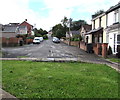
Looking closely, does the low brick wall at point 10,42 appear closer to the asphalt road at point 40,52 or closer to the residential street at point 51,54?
the asphalt road at point 40,52

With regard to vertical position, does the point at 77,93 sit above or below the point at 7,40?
below

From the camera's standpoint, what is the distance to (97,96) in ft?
15.5

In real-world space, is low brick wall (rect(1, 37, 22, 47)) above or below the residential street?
above

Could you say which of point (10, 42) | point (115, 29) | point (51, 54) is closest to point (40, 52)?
point (51, 54)

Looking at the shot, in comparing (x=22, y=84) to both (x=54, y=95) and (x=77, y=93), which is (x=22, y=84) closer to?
(x=54, y=95)

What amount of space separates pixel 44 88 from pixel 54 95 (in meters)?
0.70

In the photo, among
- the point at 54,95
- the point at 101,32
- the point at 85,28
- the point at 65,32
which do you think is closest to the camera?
the point at 54,95

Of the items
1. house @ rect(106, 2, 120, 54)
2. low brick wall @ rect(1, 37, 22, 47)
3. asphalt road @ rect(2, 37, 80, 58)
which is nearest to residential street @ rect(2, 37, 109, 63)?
asphalt road @ rect(2, 37, 80, 58)

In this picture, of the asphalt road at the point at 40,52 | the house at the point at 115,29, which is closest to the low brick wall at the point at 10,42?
the asphalt road at the point at 40,52

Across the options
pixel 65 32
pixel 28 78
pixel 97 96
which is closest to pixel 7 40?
pixel 28 78

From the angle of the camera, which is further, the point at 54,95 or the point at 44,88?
the point at 44,88

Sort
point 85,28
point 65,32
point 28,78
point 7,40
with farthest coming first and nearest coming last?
point 65,32 < point 85,28 < point 7,40 < point 28,78

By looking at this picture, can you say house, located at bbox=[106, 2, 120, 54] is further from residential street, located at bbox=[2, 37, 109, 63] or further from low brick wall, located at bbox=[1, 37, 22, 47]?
low brick wall, located at bbox=[1, 37, 22, 47]

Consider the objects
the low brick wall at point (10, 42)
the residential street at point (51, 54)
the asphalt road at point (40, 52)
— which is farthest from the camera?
the low brick wall at point (10, 42)
